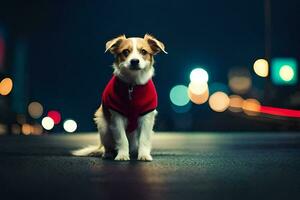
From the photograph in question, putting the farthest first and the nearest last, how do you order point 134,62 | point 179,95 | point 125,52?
point 179,95, point 125,52, point 134,62

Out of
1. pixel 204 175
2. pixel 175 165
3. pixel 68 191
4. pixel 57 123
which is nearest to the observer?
pixel 68 191

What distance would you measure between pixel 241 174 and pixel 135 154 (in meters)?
3.15

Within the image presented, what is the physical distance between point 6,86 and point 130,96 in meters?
89.8

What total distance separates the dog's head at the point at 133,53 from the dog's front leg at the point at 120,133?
2.05ft

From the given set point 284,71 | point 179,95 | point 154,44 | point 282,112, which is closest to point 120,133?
point 154,44

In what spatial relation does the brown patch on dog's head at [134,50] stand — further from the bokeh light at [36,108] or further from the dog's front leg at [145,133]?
the bokeh light at [36,108]

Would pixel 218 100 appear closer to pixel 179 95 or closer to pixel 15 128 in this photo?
pixel 179 95

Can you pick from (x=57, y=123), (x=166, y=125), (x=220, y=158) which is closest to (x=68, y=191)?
(x=220, y=158)

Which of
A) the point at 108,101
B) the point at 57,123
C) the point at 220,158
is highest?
the point at 108,101

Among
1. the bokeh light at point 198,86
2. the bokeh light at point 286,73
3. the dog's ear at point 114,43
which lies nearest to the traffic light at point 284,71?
the bokeh light at point 286,73

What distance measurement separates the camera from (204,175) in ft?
33.0

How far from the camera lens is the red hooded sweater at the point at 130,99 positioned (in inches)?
475

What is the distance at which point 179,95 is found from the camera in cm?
16438

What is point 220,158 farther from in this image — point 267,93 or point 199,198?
point 267,93
